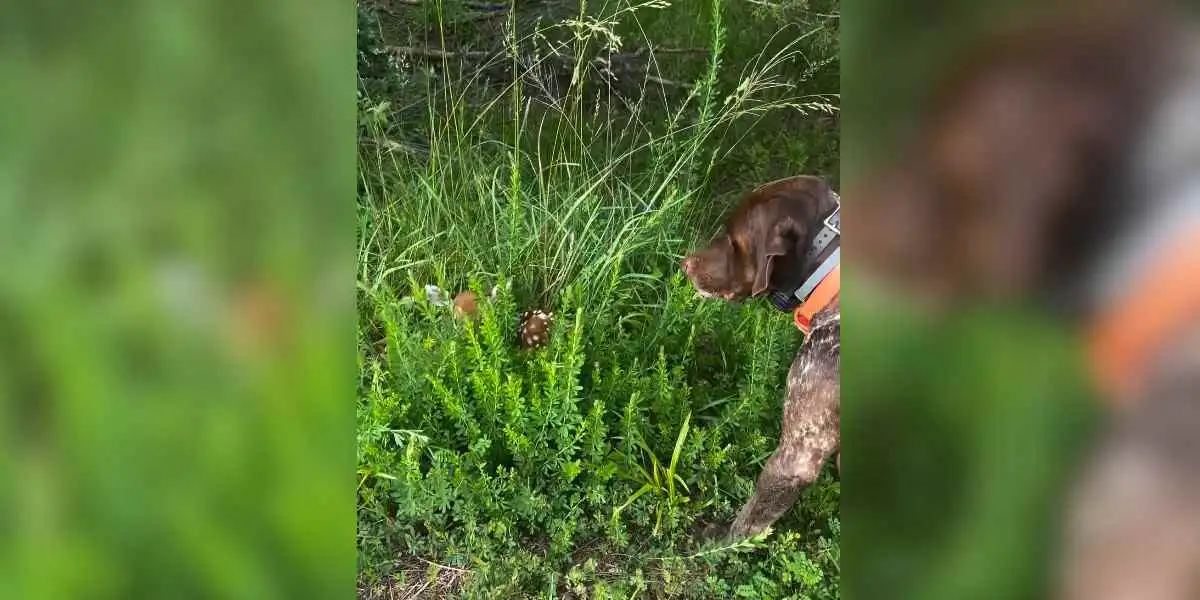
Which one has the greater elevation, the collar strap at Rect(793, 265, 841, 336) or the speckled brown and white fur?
the collar strap at Rect(793, 265, 841, 336)

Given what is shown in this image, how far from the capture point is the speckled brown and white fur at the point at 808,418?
140 cm

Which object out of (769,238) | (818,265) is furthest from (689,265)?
(818,265)

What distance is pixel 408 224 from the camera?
2.00 m

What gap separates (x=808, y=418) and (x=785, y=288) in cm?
31

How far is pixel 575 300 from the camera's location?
1815 mm
